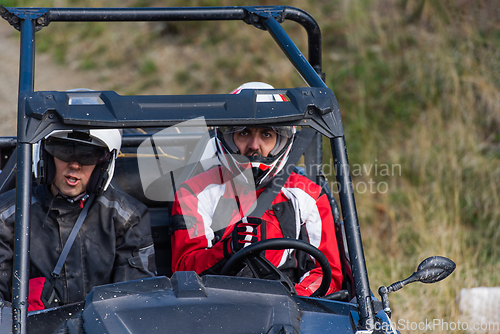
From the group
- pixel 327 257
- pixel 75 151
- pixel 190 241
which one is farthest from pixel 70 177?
pixel 327 257

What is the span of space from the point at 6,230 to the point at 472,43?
536 centimetres

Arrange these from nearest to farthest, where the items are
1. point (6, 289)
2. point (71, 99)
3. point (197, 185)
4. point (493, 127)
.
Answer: point (71, 99), point (6, 289), point (197, 185), point (493, 127)

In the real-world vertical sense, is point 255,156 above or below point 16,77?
below

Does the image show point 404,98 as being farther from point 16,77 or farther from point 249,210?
point 16,77

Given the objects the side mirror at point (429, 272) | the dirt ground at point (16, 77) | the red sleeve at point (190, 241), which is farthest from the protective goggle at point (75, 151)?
the dirt ground at point (16, 77)

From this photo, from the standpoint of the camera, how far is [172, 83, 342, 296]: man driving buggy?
2.28 meters

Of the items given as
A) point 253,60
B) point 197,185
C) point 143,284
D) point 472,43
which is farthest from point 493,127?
point 143,284

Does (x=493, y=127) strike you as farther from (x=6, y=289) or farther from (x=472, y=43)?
(x=6, y=289)

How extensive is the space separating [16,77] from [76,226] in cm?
686

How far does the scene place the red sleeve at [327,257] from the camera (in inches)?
89.2

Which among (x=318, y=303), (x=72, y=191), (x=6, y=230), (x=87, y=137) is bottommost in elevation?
(x=318, y=303)

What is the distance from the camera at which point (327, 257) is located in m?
2.39

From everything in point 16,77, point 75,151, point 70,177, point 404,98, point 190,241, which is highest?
point 16,77

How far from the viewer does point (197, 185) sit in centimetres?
250
